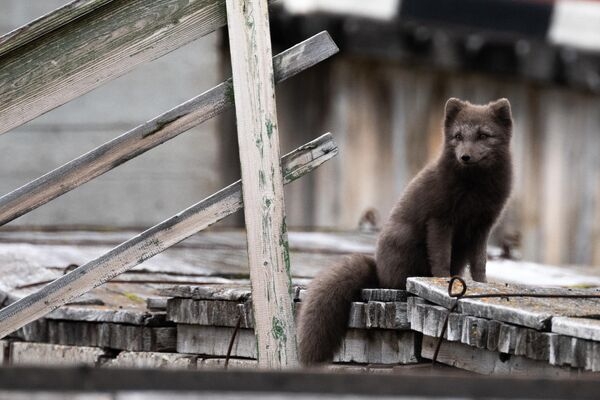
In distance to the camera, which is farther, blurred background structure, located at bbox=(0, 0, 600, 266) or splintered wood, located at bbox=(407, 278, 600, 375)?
blurred background structure, located at bbox=(0, 0, 600, 266)

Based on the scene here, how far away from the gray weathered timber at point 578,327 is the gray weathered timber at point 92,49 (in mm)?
1466

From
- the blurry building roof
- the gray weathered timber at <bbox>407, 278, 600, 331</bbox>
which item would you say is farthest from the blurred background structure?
the gray weathered timber at <bbox>407, 278, 600, 331</bbox>

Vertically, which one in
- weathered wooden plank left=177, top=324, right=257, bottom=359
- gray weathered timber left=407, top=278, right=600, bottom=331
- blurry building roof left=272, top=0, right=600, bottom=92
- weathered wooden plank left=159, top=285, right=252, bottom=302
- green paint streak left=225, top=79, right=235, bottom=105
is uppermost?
blurry building roof left=272, top=0, right=600, bottom=92

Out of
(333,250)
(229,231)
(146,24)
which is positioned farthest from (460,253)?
(229,231)

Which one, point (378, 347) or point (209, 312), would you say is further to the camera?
point (209, 312)

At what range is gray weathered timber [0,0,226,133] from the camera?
3795 mm

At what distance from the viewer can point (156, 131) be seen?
399 centimetres

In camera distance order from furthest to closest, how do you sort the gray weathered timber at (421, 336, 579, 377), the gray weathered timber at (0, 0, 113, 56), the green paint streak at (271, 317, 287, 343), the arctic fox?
the arctic fox → the green paint streak at (271, 317, 287, 343) → the gray weathered timber at (0, 0, 113, 56) → the gray weathered timber at (421, 336, 579, 377)

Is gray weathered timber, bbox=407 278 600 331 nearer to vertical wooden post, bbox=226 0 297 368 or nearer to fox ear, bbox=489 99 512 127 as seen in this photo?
vertical wooden post, bbox=226 0 297 368

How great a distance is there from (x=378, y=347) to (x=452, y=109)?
1264mm

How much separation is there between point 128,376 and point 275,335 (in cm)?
183

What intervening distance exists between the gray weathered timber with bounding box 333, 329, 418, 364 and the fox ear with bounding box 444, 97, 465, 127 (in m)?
1.18

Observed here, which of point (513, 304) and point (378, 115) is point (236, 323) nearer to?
point (513, 304)

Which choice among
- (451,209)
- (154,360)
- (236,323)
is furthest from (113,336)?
(451,209)
